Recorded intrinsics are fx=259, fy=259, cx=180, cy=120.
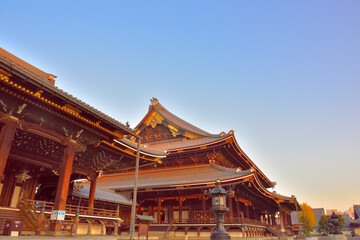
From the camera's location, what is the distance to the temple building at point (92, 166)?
10.6 meters

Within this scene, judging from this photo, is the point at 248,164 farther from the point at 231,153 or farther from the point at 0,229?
the point at 0,229

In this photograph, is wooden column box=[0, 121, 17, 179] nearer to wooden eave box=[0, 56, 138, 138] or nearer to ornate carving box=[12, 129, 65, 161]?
wooden eave box=[0, 56, 138, 138]

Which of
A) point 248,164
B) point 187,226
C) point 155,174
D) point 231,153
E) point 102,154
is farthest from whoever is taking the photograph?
point 248,164

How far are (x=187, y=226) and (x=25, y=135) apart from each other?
1791 cm

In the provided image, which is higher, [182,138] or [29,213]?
[182,138]

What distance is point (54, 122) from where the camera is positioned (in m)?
11.7

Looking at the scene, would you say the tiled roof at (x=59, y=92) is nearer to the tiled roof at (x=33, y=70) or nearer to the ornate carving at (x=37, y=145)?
the tiled roof at (x=33, y=70)

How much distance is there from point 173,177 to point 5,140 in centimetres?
2135

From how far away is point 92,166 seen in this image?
16844 millimetres

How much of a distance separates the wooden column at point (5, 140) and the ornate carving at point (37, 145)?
2.04 metres

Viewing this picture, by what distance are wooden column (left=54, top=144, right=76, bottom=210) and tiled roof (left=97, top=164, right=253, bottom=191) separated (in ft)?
49.4

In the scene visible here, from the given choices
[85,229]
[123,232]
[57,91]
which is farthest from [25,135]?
[123,232]

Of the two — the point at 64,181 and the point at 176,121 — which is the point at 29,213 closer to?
the point at 64,181

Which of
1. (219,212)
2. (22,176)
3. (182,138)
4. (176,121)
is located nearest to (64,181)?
(22,176)
